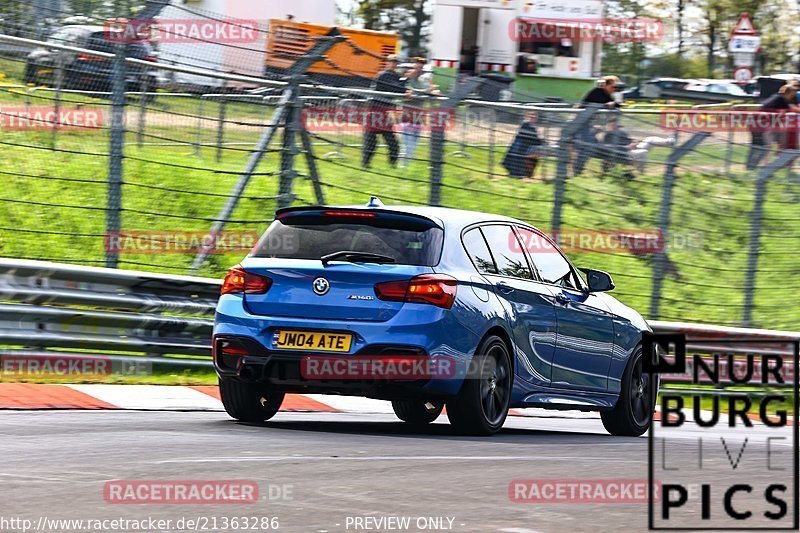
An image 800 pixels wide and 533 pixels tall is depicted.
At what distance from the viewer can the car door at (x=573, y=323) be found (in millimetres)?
10727

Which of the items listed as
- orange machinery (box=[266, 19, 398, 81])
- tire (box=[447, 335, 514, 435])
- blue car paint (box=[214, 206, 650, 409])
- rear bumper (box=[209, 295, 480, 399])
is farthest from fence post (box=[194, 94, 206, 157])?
tire (box=[447, 335, 514, 435])

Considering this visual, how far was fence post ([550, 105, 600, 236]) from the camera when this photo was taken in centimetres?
1584

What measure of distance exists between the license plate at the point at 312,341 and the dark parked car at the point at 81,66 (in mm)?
4654

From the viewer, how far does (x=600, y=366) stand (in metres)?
11.2

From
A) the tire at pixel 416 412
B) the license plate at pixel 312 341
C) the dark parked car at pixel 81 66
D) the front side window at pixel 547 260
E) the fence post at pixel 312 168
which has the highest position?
the dark parked car at pixel 81 66

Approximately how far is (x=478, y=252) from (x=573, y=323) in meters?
1.24

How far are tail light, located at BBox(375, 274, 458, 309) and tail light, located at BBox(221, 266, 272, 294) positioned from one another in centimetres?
75

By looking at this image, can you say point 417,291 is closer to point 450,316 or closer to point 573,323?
point 450,316

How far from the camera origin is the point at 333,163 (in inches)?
607

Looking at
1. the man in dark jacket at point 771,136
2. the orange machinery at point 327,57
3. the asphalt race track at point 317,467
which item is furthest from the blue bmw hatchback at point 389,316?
the man in dark jacket at point 771,136

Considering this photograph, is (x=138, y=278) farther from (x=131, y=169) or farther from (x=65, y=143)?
(x=131, y=169)

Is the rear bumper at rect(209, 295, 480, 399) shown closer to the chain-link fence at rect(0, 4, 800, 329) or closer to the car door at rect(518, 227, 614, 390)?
the car door at rect(518, 227, 614, 390)

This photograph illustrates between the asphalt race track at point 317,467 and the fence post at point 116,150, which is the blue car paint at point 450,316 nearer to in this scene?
the asphalt race track at point 317,467

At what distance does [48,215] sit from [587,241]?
5.79 meters
